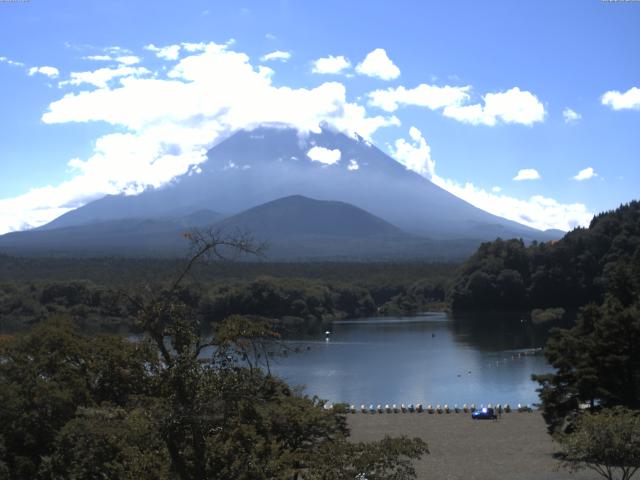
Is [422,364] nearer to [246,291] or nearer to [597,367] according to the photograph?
[597,367]

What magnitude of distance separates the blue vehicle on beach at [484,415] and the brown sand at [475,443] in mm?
216

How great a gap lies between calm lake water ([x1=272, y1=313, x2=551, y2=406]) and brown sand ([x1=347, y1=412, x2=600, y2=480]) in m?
5.22

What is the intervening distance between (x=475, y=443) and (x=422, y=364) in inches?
755

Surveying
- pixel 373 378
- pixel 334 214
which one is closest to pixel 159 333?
pixel 373 378

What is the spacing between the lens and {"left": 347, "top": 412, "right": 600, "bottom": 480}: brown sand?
51.1ft

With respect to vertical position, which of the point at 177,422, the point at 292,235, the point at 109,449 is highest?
the point at 292,235

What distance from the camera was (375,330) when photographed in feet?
174

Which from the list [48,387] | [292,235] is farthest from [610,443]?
[292,235]

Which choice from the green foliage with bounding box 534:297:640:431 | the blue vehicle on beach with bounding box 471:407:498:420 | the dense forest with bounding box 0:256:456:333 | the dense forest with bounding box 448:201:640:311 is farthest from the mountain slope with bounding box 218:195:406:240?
the green foliage with bounding box 534:297:640:431

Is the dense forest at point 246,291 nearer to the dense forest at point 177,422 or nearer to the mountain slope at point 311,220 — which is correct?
the dense forest at point 177,422

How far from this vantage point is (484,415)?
22266 mm

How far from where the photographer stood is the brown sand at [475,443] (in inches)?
613

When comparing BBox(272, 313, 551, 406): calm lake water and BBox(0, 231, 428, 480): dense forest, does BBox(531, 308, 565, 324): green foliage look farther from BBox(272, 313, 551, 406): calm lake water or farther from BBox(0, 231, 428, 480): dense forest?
BBox(0, 231, 428, 480): dense forest

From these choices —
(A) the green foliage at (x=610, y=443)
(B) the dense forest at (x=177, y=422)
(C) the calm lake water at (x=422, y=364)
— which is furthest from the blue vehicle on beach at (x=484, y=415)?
(B) the dense forest at (x=177, y=422)
